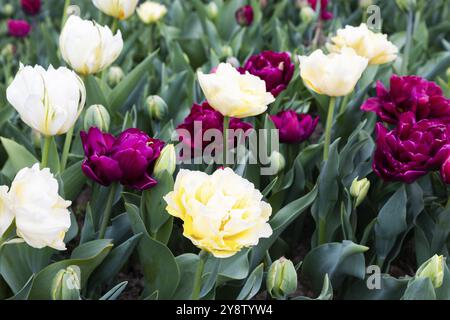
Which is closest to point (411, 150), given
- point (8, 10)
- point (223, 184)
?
point (223, 184)

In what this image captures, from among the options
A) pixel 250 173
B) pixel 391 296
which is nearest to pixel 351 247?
pixel 391 296

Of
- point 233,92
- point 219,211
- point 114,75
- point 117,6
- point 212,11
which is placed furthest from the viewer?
point 212,11

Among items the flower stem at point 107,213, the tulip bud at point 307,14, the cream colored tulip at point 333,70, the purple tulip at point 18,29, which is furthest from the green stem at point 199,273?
the purple tulip at point 18,29

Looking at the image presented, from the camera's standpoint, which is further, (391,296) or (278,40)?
(278,40)

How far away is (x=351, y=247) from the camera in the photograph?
117 cm

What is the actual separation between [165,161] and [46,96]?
0.71 feet

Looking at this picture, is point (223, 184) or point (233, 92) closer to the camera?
point (223, 184)

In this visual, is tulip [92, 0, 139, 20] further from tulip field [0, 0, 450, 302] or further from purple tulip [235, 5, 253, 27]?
purple tulip [235, 5, 253, 27]

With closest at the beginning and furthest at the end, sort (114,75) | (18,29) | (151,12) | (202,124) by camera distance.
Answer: (202,124), (114,75), (151,12), (18,29)

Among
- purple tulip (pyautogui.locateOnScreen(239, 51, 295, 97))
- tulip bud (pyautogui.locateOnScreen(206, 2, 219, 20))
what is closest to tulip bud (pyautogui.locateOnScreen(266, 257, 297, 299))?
purple tulip (pyautogui.locateOnScreen(239, 51, 295, 97))

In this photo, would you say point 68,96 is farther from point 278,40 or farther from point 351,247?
point 278,40

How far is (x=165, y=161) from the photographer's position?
113cm

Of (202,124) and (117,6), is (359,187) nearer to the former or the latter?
(202,124)

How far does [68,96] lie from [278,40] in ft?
3.70
